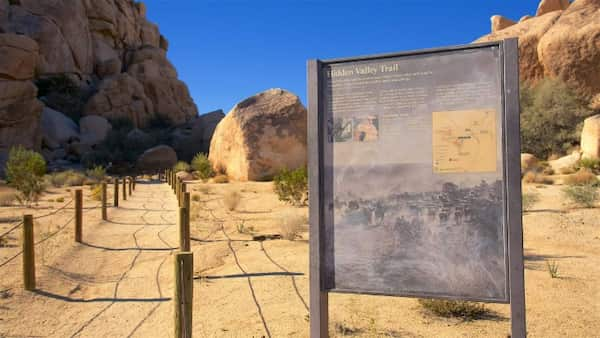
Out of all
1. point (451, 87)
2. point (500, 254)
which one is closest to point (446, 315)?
point (500, 254)

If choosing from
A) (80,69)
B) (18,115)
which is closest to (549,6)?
(18,115)

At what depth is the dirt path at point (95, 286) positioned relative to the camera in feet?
14.6

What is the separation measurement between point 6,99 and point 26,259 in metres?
29.8

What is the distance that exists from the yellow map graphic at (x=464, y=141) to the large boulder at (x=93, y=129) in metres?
41.6

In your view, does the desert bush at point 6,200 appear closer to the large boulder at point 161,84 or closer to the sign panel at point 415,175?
the sign panel at point 415,175

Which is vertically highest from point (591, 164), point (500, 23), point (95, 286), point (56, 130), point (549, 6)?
point (549, 6)

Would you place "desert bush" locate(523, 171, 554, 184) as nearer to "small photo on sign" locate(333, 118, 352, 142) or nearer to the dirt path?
→ the dirt path

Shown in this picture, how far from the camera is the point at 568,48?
22391mm

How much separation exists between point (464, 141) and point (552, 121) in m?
21.5

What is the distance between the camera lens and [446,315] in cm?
436

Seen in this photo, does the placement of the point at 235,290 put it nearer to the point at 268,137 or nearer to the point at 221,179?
the point at 268,137

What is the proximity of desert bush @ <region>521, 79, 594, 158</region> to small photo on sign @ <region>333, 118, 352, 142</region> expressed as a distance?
20.9m

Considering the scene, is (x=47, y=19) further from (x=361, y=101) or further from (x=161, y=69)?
(x=361, y=101)

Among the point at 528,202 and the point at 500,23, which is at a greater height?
the point at 500,23
